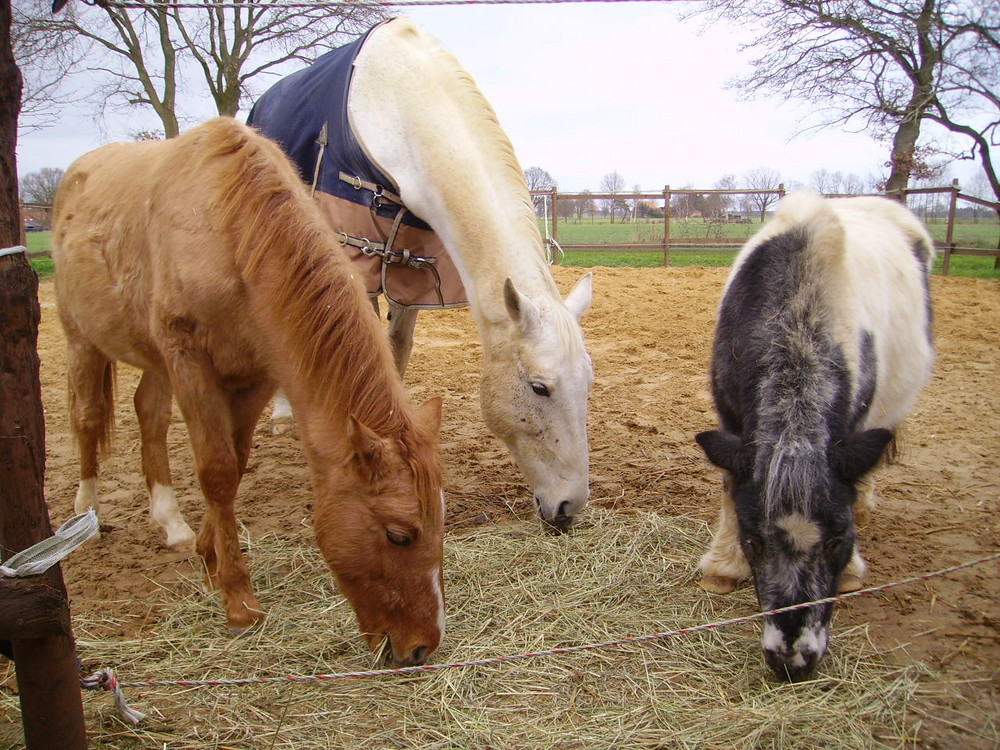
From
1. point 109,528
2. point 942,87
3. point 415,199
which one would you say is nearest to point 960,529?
point 415,199

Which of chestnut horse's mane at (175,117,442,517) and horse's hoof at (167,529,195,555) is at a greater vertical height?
chestnut horse's mane at (175,117,442,517)

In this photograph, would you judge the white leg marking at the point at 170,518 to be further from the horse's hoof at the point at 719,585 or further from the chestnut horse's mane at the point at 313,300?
the horse's hoof at the point at 719,585

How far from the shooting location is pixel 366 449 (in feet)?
6.89

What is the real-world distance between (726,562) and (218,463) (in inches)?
88.8

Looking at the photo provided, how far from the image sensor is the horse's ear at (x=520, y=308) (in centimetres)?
314

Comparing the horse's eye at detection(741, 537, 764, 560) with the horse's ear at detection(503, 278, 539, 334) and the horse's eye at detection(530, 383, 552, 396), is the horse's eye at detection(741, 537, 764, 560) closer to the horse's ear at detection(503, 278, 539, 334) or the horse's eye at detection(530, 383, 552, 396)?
the horse's eye at detection(530, 383, 552, 396)

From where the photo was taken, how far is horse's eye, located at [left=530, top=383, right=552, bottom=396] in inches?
126

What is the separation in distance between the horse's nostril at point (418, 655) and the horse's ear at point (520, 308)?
153 centimetres

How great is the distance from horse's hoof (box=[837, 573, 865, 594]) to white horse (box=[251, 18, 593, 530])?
1234 mm

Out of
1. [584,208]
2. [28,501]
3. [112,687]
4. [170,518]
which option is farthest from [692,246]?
[28,501]

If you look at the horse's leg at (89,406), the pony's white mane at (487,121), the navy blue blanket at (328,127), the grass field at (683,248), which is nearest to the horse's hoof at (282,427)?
the horse's leg at (89,406)

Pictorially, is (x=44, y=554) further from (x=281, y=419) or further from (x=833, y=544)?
(x=281, y=419)

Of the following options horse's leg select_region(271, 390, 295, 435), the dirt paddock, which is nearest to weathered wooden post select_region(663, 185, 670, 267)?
the dirt paddock

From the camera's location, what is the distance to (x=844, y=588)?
3.12 m
